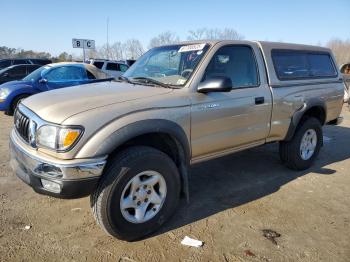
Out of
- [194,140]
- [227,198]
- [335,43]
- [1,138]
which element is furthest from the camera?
[335,43]

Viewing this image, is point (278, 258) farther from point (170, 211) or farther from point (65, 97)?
point (65, 97)

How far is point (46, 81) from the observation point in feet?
31.2

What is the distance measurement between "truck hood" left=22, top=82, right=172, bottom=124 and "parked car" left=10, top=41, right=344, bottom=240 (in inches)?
0.4

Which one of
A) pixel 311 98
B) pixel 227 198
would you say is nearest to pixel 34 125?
pixel 227 198

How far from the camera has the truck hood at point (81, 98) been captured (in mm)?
2852

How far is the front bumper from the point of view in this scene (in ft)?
8.80

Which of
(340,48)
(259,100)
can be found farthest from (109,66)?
(340,48)

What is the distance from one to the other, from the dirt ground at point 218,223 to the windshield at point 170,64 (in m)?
1.55

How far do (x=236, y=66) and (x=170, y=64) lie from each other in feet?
2.69

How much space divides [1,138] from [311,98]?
602cm

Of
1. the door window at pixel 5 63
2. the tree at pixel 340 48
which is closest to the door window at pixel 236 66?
the door window at pixel 5 63

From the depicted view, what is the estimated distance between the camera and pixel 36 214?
3641 mm

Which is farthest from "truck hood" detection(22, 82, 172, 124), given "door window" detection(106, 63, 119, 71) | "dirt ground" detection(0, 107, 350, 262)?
"door window" detection(106, 63, 119, 71)

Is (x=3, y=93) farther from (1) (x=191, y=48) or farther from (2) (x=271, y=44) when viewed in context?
(2) (x=271, y=44)
